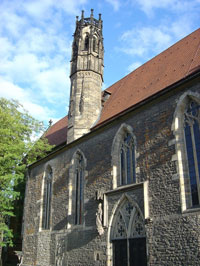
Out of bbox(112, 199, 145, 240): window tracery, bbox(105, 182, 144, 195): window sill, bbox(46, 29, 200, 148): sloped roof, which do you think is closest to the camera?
bbox(112, 199, 145, 240): window tracery

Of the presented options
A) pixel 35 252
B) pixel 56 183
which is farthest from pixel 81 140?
pixel 35 252

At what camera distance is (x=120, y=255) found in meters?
10.1

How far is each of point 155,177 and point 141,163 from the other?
0.89m

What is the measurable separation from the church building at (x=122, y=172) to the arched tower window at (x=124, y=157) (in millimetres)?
39

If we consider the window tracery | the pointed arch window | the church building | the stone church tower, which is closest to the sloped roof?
the church building

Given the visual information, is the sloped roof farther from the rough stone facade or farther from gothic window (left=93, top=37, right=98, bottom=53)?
gothic window (left=93, top=37, right=98, bottom=53)

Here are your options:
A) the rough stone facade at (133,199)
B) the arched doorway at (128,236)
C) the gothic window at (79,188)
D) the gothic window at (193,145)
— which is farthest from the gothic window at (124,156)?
the gothic window at (79,188)

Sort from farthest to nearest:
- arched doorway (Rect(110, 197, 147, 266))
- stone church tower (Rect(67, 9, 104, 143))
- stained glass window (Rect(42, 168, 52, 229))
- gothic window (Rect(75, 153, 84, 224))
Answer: stone church tower (Rect(67, 9, 104, 143)) < stained glass window (Rect(42, 168, 52, 229)) < gothic window (Rect(75, 153, 84, 224)) < arched doorway (Rect(110, 197, 147, 266))

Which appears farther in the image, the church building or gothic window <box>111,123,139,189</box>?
gothic window <box>111,123,139,189</box>

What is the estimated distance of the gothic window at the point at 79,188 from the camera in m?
12.8

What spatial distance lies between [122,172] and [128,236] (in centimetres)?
241

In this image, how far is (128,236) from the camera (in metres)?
9.98

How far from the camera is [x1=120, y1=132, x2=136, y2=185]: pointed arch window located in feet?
35.6

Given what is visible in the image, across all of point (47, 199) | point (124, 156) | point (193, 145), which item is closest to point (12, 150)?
point (47, 199)
